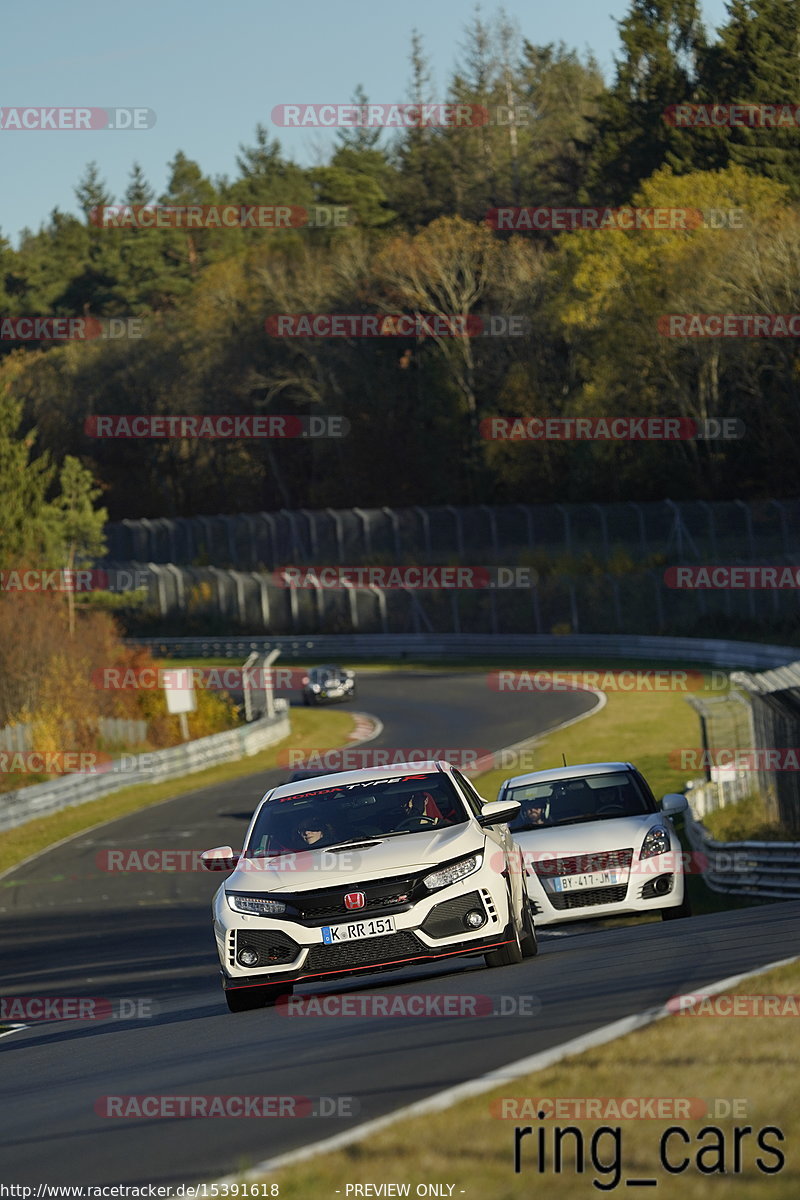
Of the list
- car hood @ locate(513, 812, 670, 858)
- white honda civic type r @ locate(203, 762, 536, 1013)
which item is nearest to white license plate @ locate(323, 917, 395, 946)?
white honda civic type r @ locate(203, 762, 536, 1013)

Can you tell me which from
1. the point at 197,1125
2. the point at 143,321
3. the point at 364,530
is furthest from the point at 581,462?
the point at 197,1125

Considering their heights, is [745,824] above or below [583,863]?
below

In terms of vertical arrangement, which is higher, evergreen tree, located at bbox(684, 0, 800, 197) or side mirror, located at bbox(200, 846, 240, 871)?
evergreen tree, located at bbox(684, 0, 800, 197)

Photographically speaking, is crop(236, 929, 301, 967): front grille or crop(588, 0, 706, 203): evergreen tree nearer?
crop(236, 929, 301, 967): front grille

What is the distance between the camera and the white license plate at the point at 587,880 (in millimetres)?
14125

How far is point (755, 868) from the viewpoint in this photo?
1788 centimetres

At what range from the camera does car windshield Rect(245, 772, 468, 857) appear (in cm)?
1115

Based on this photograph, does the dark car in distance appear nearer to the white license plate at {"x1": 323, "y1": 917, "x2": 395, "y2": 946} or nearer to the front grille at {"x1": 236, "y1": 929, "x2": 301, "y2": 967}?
the front grille at {"x1": 236, "y1": 929, "x2": 301, "y2": 967}

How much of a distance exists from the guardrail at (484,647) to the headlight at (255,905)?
3871 cm

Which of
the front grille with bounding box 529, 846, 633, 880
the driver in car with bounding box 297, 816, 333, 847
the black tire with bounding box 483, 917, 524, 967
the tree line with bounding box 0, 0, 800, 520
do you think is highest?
the tree line with bounding box 0, 0, 800, 520

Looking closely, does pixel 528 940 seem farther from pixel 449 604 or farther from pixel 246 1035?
pixel 449 604

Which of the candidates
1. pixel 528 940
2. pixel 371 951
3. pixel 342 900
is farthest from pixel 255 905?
pixel 528 940

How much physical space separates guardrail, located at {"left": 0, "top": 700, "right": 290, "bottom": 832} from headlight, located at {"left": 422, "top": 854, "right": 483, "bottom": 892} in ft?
73.4

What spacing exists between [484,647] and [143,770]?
1015 inches
